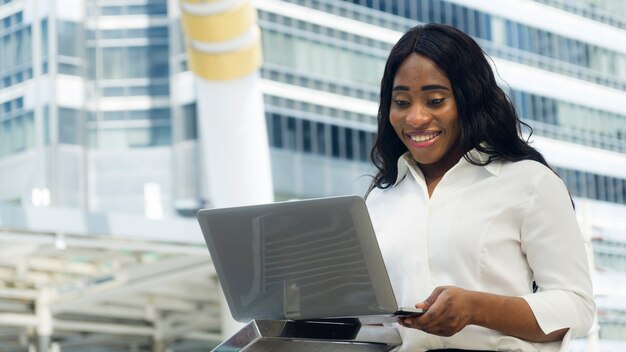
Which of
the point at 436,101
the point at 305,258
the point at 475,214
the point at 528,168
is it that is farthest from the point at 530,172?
the point at 305,258

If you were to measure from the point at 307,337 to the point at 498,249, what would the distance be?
47 cm

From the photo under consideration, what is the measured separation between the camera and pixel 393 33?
4338cm

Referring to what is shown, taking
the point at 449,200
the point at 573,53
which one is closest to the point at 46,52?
the point at 573,53

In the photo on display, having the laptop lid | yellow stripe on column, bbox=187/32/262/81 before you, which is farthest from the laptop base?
yellow stripe on column, bbox=187/32/262/81

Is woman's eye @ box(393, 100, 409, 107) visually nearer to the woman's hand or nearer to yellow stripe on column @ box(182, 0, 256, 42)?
the woman's hand

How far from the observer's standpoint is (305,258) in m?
2.65

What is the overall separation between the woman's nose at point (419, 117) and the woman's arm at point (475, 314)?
438 mm

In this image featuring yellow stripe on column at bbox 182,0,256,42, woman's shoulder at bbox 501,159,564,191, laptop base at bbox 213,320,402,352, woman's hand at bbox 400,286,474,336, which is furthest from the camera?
yellow stripe on column at bbox 182,0,256,42

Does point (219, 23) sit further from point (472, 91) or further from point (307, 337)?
point (307, 337)

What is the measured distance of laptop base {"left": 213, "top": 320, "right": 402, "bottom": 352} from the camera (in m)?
2.67

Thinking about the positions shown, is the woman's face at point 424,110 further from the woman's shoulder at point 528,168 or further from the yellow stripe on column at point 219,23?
the yellow stripe on column at point 219,23

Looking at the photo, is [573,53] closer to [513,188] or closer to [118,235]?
[118,235]

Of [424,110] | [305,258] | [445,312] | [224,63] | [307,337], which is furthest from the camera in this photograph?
[224,63]

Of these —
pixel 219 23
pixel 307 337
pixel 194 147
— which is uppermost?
pixel 194 147
